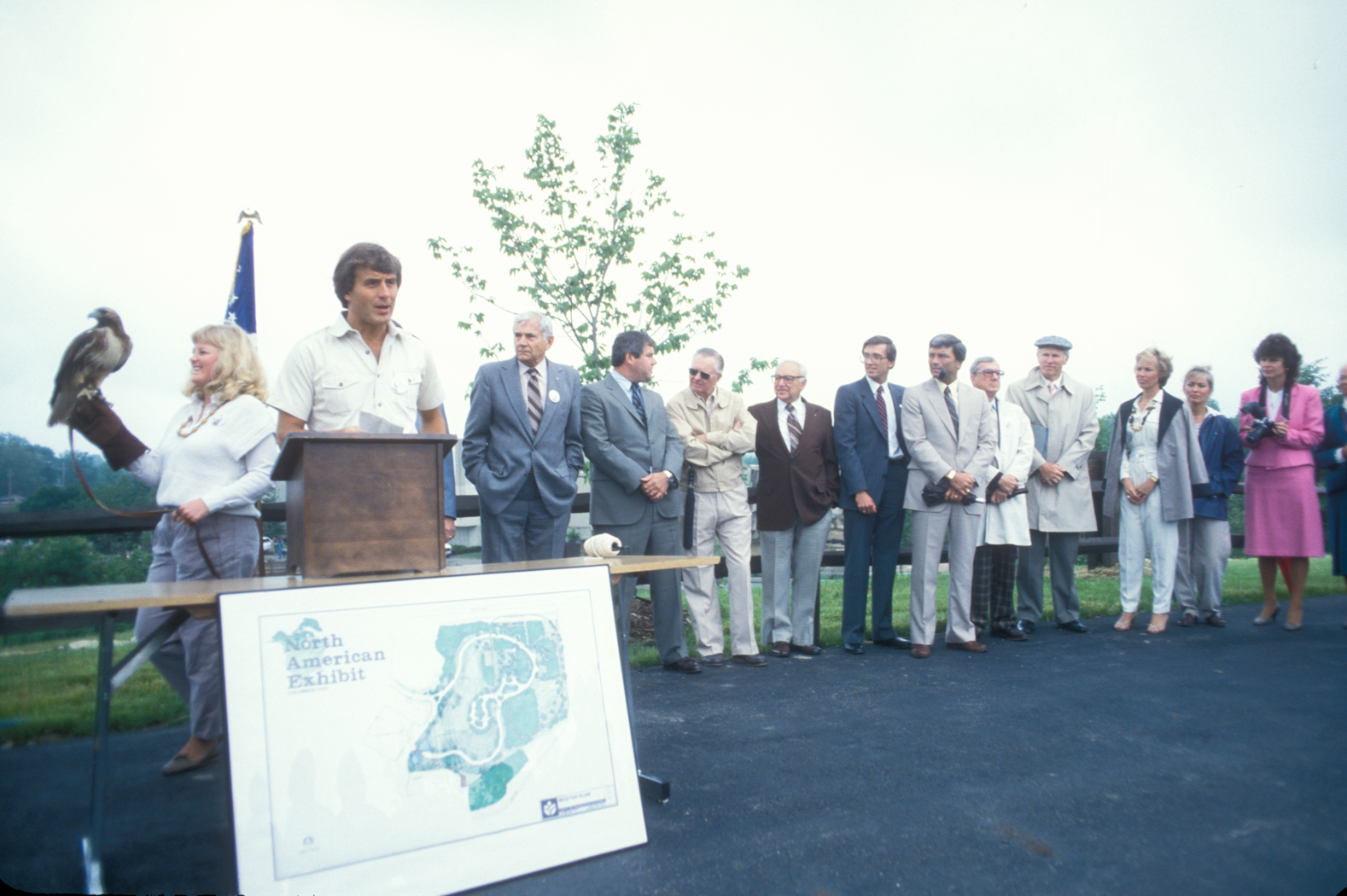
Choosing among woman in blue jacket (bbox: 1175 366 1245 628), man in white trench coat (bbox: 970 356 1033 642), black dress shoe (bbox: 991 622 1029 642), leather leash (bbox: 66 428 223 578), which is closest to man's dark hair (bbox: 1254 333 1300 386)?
woman in blue jacket (bbox: 1175 366 1245 628)

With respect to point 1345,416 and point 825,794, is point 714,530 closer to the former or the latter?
point 825,794

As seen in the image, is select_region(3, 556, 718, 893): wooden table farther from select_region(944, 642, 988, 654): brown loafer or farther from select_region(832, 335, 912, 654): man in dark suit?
select_region(944, 642, 988, 654): brown loafer

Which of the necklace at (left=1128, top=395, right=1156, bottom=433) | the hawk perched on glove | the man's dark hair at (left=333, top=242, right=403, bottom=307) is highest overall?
the man's dark hair at (left=333, top=242, right=403, bottom=307)

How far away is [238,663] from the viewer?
1957mm

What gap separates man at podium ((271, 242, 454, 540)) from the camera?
2.79 metres

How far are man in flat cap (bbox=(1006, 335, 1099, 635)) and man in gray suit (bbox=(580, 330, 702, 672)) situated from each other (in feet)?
9.67

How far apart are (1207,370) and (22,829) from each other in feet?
25.6

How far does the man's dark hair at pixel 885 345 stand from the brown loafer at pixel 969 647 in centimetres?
203

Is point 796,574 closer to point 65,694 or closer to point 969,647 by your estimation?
point 969,647

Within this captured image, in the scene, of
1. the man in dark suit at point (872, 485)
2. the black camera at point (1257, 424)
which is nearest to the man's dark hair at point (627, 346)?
the man in dark suit at point (872, 485)

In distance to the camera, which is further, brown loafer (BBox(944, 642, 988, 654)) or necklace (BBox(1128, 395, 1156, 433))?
necklace (BBox(1128, 395, 1156, 433))

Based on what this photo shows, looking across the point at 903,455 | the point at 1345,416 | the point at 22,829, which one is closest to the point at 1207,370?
the point at 1345,416

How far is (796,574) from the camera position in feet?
18.1

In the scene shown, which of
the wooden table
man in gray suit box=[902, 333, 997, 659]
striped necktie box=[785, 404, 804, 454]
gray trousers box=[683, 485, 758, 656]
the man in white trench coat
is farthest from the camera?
the man in white trench coat
